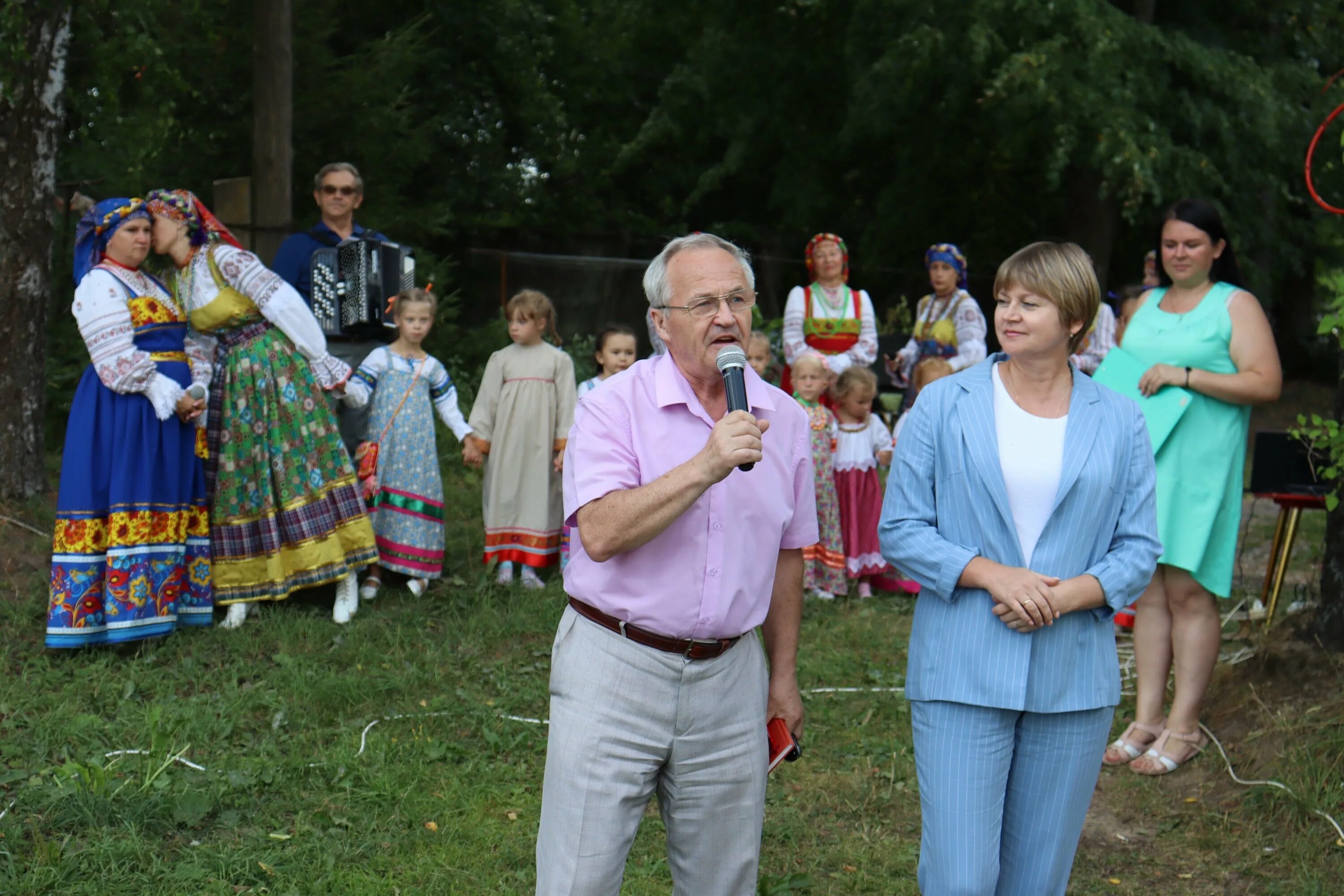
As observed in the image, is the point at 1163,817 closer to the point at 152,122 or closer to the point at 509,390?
the point at 509,390

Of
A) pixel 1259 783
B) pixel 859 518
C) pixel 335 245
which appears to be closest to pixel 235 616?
pixel 335 245

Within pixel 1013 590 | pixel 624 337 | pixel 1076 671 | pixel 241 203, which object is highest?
pixel 241 203

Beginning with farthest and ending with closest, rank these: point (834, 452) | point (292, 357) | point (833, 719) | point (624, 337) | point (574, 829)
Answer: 1. point (834, 452)
2. point (624, 337)
3. point (292, 357)
4. point (833, 719)
5. point (574, 829)

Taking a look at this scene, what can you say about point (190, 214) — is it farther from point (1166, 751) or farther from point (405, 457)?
point (1166, 751)

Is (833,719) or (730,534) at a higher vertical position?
(730,534)

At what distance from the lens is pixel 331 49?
35.9ft

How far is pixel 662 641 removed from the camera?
2.61 meters

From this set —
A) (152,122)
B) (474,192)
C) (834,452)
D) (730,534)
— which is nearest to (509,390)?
(834,452)

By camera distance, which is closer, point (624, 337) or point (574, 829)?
point (574, 829)

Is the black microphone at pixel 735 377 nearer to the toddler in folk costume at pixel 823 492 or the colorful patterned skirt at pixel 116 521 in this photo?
the colorful patterned skirt at pixel 116 521

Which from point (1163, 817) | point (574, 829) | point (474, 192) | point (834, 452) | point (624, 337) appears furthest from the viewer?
point (474, 192)

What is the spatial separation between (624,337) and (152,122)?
4.02 metres

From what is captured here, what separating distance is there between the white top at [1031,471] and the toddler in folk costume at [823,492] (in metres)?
4.14

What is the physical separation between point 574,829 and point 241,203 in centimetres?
731
